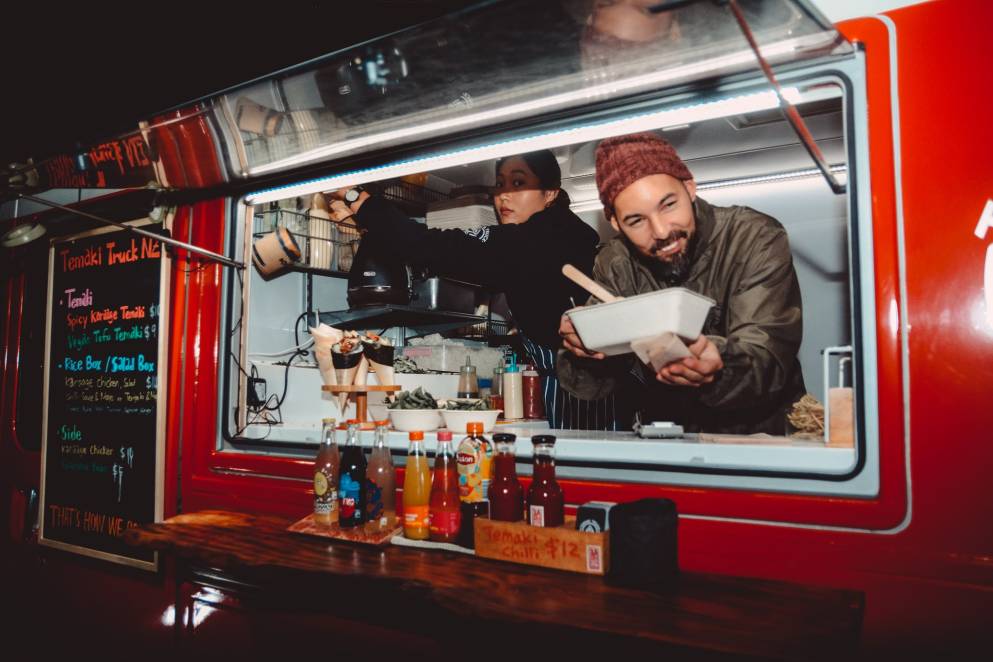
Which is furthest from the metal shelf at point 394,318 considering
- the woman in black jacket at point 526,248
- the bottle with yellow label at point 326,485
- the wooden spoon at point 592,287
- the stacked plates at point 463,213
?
the wooden spoon at point 592,287

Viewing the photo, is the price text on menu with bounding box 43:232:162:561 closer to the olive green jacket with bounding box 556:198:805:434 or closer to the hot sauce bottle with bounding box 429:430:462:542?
the hot sauce bottle with bounding box 429:430:462:542

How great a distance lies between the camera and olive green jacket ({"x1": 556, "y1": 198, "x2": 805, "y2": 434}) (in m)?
2.38

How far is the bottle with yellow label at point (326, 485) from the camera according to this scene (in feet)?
7.65

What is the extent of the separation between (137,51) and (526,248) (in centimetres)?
197

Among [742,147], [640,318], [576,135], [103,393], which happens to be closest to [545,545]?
[640,318]

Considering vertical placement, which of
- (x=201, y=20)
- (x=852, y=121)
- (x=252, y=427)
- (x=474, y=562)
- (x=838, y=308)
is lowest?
(x=474, y=562)

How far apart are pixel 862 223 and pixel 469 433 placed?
1.33m

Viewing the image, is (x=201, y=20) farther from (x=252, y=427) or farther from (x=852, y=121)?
(x=852, y=121)

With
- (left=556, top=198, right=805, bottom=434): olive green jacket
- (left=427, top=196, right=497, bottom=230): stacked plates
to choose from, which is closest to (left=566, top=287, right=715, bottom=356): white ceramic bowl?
(left=556, top=198, right=805, bottom=434): olive green jacket

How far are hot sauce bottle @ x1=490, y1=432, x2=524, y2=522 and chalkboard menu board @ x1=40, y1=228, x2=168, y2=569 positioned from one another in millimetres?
2054

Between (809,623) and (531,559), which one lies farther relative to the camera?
(531,559)

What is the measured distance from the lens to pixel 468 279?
3.88 meters

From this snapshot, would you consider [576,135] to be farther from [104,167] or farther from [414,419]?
[104,167]

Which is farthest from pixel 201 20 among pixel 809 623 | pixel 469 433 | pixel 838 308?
pixel 838 308
